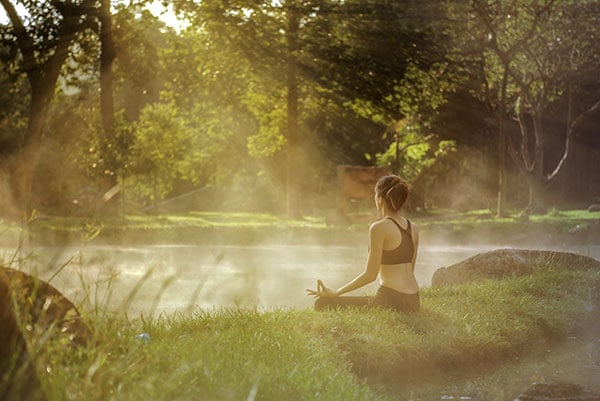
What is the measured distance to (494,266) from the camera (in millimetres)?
13898

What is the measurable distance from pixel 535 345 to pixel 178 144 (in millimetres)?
29028

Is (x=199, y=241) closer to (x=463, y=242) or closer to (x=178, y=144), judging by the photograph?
(x=463, y=242)

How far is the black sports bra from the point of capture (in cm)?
912

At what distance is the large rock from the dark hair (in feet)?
15.1

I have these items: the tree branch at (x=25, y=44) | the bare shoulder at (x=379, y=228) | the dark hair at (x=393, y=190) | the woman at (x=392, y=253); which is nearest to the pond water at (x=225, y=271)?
the woman at (x=392, y=253)

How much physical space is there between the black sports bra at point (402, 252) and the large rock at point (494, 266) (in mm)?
4287

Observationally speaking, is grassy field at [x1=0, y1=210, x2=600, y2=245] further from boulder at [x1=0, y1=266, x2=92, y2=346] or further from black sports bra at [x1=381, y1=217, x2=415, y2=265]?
boulder at [x1=0, y1=266, x2=92, y2=346]

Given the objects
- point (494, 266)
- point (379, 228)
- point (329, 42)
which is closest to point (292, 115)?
point (329, 42)

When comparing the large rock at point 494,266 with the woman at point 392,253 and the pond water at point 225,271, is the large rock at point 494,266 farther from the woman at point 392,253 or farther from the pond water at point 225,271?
the woman at point 392,253

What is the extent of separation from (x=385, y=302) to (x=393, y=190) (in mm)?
1262

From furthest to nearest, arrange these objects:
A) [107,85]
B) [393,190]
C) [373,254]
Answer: [107,85]
[373,254]
[393,190]

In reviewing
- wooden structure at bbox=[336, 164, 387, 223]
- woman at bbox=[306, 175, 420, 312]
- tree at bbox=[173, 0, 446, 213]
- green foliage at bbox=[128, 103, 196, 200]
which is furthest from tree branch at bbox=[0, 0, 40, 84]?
woman at bbox=[306, 175, 420, 312]

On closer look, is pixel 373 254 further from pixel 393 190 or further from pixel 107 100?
pixel 107 100

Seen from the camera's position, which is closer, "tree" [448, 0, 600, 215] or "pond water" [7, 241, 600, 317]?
"pond water" [7, 241, 600, 317]
